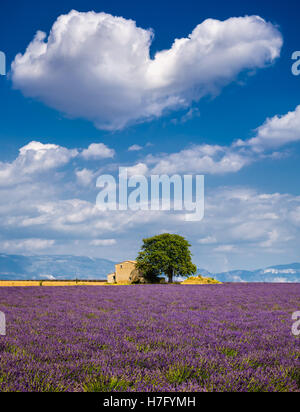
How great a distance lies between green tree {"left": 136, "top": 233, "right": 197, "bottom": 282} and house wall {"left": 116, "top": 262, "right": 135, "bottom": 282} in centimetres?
253

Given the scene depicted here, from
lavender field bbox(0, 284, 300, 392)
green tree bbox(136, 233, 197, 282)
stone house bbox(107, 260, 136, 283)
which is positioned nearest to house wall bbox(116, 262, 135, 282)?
stone house bbox(107, 260, 136, 283)

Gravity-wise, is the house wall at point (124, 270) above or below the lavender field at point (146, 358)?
below

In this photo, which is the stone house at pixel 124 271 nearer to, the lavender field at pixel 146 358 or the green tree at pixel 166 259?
the green tree at pixel 166 259

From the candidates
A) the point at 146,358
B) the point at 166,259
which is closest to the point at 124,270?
the point at 166,259

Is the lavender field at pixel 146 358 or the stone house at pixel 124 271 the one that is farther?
the stone house at pixel 124 271

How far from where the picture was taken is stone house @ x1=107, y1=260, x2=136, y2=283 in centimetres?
5658

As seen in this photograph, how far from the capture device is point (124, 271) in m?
57.8

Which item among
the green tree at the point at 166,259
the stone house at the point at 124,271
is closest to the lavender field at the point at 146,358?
the green tree at the point at 166,259

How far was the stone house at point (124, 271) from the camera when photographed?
5658 centimetres

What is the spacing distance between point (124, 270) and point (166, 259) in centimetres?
965

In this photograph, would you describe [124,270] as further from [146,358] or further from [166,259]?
[146,358]
